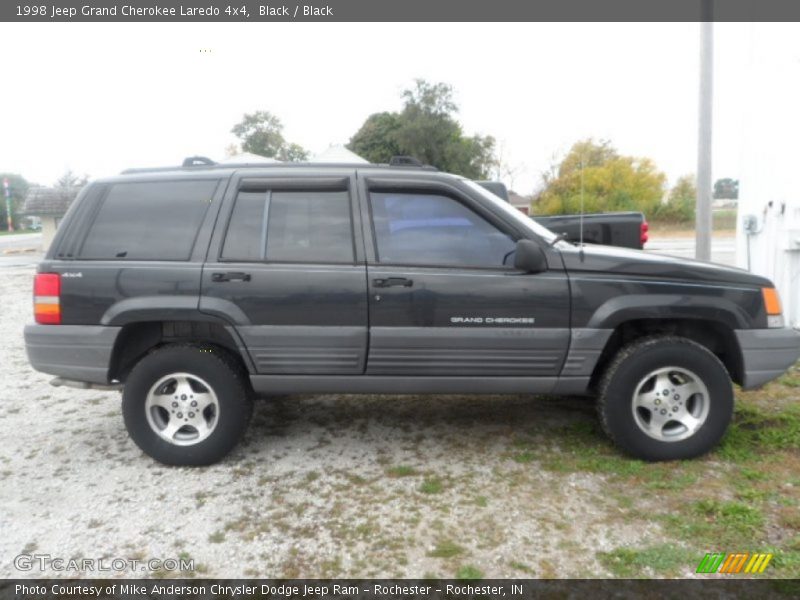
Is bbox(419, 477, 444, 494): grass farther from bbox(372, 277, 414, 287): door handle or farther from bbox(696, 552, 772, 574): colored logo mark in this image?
bbox(696, 552, 772, 574): colored logo mark

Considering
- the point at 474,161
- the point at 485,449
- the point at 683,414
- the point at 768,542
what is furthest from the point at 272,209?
the point at 474,161

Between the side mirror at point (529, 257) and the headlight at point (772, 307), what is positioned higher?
the side mirror at point (529, 257)

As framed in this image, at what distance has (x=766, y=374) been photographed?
3.68m

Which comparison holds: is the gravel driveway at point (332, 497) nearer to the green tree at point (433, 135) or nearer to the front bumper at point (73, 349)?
the front bumper at point (73, 349)

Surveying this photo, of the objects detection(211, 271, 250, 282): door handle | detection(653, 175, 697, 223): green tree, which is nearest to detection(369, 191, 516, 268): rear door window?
detection(211, 271, 250, 282): door handle

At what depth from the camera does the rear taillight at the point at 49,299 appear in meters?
3.69

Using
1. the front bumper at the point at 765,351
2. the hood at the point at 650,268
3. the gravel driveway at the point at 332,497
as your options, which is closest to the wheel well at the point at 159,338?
the gravel driveway at the point at 332,497

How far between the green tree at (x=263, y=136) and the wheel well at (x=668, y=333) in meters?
68.9

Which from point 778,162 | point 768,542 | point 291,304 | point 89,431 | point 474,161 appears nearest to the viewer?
point 768,542

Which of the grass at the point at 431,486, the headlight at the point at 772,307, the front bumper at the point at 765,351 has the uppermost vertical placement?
the headlight at the point at 772,307

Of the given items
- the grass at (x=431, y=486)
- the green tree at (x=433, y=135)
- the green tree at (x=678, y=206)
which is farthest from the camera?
the green tree at (x=433, y=135)

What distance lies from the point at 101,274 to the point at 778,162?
21.8 ft

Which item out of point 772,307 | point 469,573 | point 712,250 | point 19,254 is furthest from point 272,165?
point 19,254

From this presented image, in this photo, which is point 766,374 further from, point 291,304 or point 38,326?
point 38,326
